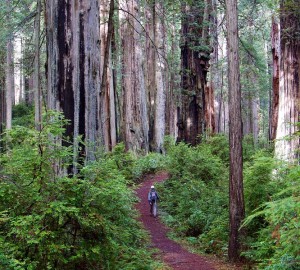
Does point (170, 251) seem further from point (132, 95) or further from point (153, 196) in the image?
point (132, 95)

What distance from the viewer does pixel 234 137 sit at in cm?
790

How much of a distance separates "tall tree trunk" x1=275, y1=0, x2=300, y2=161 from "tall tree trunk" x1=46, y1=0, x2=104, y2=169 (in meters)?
4.63

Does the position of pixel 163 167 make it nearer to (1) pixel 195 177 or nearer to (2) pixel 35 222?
(1) pixel 195 177

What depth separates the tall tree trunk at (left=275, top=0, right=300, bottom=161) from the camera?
9.21 meters

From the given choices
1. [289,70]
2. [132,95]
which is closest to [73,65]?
[289,70]

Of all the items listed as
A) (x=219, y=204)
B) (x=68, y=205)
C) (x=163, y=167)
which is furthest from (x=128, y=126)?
(x=68, y=205)

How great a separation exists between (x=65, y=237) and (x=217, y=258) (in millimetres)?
4413

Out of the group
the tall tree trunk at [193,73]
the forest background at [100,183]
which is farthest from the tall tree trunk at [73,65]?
the tall tree trunk at [193,73]

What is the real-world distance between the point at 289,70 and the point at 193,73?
8409 millimetres

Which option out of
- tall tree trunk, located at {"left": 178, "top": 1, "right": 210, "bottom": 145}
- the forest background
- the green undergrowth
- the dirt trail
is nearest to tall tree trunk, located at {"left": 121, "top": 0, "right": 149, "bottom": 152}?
tall tree trunk, located at {"left": 178, "top": 1, "right": 210, "bottom": 145}

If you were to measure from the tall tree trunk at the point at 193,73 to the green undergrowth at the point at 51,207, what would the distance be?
1230 cm

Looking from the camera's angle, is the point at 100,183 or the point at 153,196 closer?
the point at 100,183

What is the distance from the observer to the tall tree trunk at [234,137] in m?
7.88

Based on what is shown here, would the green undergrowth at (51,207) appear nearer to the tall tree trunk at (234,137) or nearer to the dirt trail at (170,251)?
the dirt trail at (170,251)
